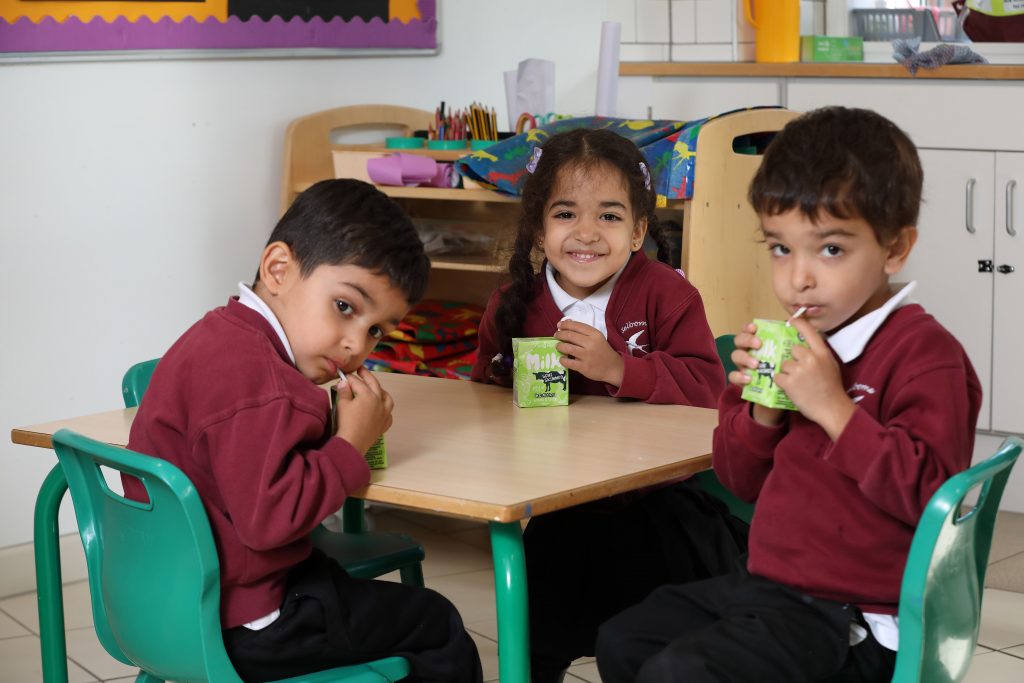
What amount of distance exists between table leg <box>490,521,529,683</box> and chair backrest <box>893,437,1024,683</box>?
40cm

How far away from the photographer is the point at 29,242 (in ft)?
9.64

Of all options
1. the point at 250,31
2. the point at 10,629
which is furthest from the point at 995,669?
the point at 250,31

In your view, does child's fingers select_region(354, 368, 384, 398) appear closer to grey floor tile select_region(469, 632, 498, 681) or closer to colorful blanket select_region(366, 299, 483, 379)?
grey floor tile select_region(469, 632, 498, 681)

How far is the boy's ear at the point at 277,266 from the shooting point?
1.66 meters

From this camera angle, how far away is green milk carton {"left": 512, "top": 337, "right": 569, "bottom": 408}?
1.96 meters

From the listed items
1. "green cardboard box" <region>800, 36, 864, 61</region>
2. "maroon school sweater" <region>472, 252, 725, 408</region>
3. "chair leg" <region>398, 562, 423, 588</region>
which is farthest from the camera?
"green cardboard box" <region>800, 36, 864, 61</region>

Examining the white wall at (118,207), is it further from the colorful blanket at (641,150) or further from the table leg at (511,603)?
the table leg at (511,603)

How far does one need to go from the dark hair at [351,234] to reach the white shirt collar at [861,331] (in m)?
0.54

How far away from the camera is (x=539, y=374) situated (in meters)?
1.96

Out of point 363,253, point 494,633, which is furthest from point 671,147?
point 363,253

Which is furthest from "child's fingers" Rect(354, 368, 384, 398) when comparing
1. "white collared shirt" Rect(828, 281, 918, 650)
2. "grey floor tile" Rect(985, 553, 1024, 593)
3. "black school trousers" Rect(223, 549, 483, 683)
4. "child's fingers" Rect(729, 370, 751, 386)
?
"grey floor tile" Rect(985, 553, 1024, 593)

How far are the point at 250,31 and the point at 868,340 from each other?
2252 millimetres

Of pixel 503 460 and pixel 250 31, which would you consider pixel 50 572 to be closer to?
pixel 503 460

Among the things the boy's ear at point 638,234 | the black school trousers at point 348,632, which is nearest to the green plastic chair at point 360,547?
the black school trousers at point 348,632
